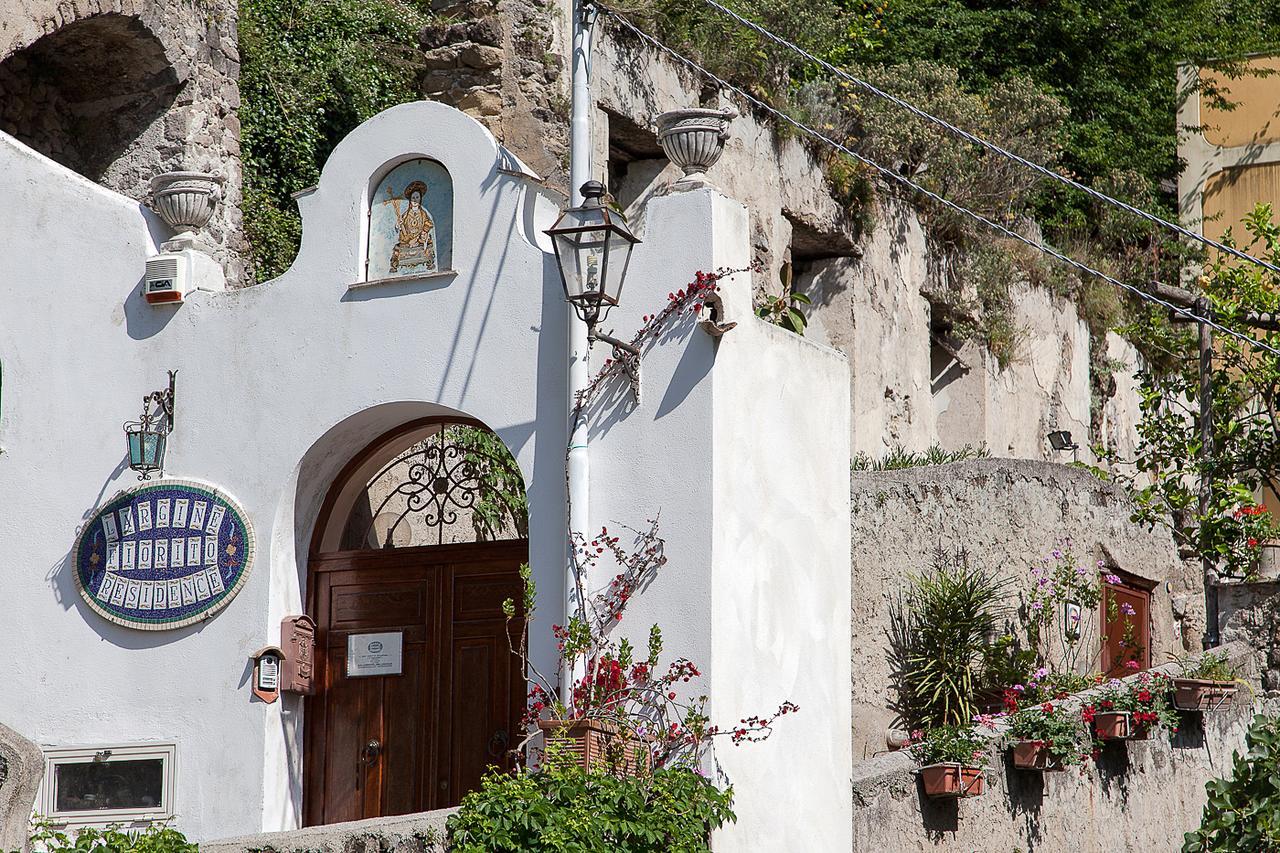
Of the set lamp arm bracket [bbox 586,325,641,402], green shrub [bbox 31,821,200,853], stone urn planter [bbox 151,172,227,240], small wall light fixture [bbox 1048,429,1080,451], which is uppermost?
small wall light fixture [bbox 1048,429,1080,451]

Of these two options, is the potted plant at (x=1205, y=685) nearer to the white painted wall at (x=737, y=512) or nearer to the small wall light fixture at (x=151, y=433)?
the white painted wall at (x=737, y=512)

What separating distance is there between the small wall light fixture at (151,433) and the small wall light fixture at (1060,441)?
39.1 ft

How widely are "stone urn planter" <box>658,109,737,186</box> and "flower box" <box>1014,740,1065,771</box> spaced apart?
395 centimetres

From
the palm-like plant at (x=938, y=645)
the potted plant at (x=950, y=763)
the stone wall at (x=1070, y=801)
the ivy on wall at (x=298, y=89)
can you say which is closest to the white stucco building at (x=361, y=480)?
the stone wall at (x=1070, y=801)

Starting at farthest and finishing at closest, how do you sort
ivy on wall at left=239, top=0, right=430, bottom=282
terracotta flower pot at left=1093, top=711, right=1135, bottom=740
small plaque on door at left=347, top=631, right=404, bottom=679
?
ivy on wall at left=239, top=0, right=430, bottom=282 → terracotta flower pot at left=1093, top=711, right=1135, bottom=740 → small plaque on door at left=347, top=631, right=404, bottom=679

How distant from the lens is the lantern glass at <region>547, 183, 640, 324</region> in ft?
26.0

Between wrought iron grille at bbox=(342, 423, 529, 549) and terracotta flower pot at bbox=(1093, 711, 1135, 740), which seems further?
terracotta flower pot at bbox=(1093, 711, 1135, 740)

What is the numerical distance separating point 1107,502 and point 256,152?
7743 millimetres

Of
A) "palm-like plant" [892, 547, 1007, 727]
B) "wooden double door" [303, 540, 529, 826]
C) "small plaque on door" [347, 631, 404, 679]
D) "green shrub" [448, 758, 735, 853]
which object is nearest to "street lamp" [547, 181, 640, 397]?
"wooden double door" [303, 540, 529, 826]

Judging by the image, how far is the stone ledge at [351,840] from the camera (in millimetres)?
7207

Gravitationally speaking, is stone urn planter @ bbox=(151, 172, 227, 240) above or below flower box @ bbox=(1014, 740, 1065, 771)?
above

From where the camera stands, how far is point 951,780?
9273 millimetres

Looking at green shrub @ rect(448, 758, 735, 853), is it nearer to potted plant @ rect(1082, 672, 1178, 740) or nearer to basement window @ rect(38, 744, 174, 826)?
basement window @ rect(38, 744, 174, 826)

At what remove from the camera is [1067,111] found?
19547mm
